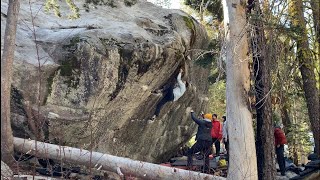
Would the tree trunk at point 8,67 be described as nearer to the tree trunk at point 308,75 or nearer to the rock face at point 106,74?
the rock face at point 106,74

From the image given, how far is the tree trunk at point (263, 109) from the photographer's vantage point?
29.2 ft

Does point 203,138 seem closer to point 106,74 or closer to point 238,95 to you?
point 238,95

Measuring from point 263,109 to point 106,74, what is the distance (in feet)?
12.9

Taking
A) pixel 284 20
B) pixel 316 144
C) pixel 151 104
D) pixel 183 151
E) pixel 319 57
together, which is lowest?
pixel 183 151

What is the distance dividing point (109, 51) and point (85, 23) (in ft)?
6.11

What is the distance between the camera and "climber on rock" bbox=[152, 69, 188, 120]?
492 inches

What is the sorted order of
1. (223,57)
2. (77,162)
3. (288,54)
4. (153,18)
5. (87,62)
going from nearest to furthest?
(77,162)
(223,57)
(87,62)
(288,54)
(153,18)

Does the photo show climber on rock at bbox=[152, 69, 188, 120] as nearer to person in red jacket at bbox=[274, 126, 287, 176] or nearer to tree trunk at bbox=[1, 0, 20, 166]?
person in red jacket at bbox=[274, 126, 287, 176]

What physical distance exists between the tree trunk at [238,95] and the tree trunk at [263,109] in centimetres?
50

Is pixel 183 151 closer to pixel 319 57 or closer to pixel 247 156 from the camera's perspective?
pixel 319 57

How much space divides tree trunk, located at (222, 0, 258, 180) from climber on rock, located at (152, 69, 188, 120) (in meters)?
4.23

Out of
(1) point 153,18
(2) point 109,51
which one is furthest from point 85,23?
(1) point 153,18

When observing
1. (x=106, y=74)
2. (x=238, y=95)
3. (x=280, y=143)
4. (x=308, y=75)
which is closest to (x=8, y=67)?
(x=106, y=74)

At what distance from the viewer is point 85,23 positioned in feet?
37.1
